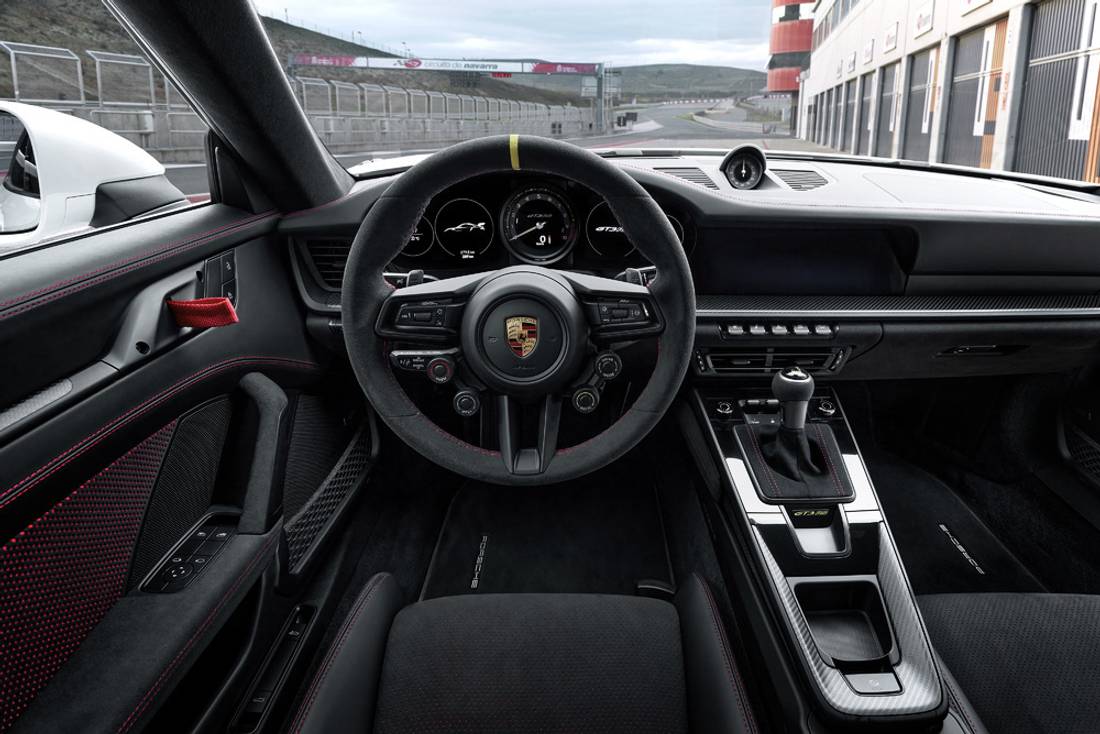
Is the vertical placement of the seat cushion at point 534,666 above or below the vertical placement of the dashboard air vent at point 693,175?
below

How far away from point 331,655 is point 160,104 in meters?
1.43

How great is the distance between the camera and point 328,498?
237 centimetres

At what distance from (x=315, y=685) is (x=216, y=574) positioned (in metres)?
0.33

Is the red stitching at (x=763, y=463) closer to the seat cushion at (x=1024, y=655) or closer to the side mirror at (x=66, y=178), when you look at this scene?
the seat cushion at (x=1024, y=655)

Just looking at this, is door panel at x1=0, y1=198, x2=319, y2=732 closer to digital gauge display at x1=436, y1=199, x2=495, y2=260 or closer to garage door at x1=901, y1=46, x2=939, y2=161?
digital gauge display at x1=436, y1=199, x2=495, y2=260

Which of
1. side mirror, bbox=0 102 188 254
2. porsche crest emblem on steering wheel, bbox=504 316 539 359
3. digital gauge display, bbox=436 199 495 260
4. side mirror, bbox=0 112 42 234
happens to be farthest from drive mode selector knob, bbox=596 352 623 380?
side mirror, bbox=0 112 42 234

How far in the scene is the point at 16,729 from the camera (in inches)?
48.2

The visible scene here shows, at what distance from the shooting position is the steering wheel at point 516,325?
1494 mm

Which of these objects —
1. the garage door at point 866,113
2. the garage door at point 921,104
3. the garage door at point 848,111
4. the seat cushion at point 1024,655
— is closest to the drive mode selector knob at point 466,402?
the seat cushion at point 1024,655

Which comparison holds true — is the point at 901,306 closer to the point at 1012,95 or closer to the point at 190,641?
the point at 190,641

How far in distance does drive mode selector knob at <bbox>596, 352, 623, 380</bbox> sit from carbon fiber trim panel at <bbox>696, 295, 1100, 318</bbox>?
711mm

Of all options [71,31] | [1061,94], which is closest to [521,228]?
[71,31]

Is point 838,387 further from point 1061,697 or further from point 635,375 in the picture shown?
point 1061,697

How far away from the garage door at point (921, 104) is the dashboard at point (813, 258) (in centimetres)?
1691
